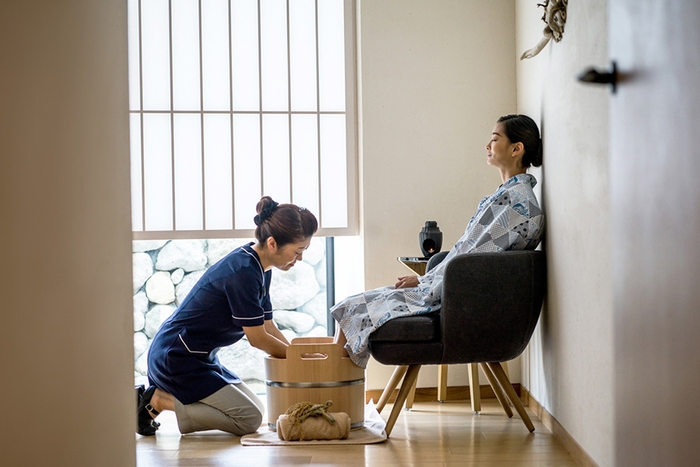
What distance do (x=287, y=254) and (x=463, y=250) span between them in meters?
0.73

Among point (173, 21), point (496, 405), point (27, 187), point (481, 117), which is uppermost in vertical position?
point (173, 21)

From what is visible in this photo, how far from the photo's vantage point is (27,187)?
3.25ft

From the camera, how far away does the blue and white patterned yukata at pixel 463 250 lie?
2715 mm

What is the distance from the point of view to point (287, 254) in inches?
118

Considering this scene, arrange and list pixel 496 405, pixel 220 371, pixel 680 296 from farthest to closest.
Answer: pixel 496 405, pixel 220 371, pixel 680 296

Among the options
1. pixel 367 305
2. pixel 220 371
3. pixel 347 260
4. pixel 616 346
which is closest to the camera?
pixel 616 346

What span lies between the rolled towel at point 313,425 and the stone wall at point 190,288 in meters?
1.97

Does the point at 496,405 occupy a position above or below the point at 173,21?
below

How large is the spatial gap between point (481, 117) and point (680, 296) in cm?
259

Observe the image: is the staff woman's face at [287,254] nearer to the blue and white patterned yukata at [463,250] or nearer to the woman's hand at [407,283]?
the blue and white patterned yukata at [463,250]

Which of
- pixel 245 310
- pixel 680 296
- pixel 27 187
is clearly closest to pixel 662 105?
pixel 680 296

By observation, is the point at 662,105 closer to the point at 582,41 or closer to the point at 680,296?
the point at 680,296

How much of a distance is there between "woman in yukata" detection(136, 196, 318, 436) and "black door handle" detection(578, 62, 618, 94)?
5.72 feet

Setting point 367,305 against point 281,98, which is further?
point 281,98
